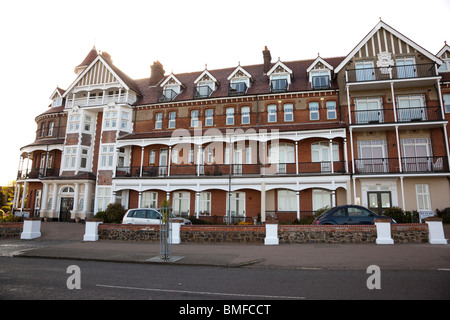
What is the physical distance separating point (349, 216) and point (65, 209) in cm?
2418

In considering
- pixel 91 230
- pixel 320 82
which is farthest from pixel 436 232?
pixel 91 230

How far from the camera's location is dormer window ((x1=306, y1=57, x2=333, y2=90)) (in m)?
24.1

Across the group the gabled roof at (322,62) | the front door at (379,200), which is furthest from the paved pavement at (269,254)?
the gabled roof at (322,62)

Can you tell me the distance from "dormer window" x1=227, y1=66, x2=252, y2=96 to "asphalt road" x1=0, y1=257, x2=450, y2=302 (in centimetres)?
1918

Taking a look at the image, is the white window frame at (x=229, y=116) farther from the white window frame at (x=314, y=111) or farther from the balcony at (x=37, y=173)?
the balcony at (x=37, y=173)

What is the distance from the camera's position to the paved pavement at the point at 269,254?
8.83 meters

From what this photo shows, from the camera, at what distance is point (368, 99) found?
2284cm

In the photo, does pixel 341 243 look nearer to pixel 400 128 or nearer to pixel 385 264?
pixel 385 264

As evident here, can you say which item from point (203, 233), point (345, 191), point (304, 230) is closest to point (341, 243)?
point (304, 230)

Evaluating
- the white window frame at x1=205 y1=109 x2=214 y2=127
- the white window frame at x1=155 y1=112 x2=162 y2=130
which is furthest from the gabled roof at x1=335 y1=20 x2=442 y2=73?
the white window frame at x1=155 y1=112 x2=162 y2=130

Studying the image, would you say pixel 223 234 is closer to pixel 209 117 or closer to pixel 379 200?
pixel 379 200

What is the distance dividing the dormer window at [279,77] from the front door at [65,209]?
2042 centimetres

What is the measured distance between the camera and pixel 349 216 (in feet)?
44.4
